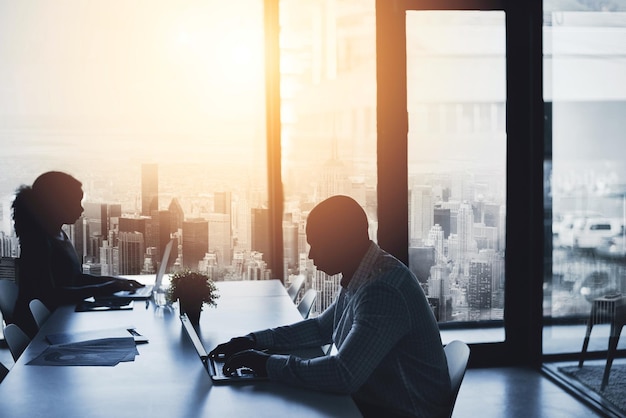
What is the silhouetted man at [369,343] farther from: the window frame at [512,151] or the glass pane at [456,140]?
the glass pane at [456,140]

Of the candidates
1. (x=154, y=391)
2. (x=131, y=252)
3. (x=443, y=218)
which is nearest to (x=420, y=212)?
(x=443, y=218)

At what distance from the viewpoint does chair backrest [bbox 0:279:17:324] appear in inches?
169

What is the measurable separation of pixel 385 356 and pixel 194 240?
374cm

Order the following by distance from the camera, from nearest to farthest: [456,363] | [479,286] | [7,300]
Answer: [456,363]
[7,300]
[479,286]

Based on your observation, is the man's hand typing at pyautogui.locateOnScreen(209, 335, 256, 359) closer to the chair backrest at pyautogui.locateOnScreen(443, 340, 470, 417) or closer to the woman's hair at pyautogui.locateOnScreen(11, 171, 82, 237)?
the chair backrest at pyautogui.locateOnScreen(443, 340, 470, 417)

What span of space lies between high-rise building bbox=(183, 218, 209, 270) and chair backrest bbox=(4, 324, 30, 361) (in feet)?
8.99

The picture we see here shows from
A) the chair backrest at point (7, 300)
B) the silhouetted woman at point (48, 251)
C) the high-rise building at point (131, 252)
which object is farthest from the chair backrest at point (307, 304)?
the high-rise building at point (131, 252)

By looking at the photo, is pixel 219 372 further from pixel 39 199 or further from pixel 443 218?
pixel 443 218

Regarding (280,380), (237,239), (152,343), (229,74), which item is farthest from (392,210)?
(280,380)

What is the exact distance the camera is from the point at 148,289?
15.5 feet

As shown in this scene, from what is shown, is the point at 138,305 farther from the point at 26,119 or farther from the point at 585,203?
the point at 585,203

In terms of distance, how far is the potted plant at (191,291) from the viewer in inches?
144

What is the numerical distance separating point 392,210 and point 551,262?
119cm

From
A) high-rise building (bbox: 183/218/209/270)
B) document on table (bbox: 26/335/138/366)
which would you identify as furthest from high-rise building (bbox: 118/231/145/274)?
document on table (bbox: 26/335/138/366)
